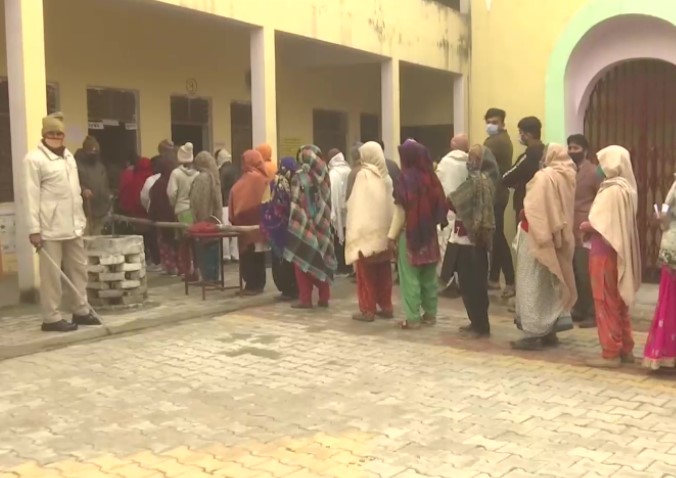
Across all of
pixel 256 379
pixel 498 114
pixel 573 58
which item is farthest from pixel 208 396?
pixel 573 58

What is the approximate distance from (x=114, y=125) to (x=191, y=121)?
1.53 metres

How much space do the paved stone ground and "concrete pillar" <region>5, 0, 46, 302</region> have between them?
1.80 meters

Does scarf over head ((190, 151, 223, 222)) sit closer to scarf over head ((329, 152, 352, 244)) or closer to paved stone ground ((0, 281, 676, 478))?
scarf over head ((329, 152, 352, 244))

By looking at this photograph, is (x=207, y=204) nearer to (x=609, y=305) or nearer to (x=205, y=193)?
(x=205, y=193)

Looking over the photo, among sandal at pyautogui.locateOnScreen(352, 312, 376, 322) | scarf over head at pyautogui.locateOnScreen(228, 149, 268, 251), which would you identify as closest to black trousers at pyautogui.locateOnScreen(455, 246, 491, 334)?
sandal at pyautogui.locateOnScreen(352, 312, 376, 322)

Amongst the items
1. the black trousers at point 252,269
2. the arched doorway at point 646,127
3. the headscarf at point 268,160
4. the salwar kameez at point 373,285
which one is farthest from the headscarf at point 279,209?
the arched doorway at point 646,127

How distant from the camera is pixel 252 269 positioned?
30.0ft

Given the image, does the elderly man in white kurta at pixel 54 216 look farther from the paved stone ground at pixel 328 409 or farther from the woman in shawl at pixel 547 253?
the woman in shawl at pixel 547 253

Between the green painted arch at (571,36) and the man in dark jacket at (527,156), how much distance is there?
2.93m

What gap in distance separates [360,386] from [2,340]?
3.20 meters

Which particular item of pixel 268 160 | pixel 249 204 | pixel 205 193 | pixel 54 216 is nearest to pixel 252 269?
pixel 249 204

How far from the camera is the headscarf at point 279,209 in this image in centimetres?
841

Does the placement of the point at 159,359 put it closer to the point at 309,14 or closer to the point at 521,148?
the point at 309,14

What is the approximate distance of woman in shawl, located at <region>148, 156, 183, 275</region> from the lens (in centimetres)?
1035
